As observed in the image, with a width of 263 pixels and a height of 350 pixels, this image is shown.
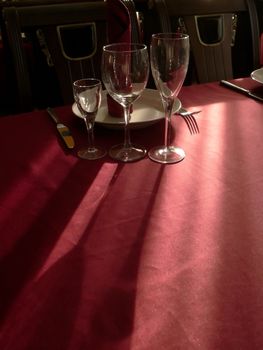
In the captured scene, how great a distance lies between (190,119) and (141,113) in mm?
106

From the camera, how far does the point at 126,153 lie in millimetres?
621

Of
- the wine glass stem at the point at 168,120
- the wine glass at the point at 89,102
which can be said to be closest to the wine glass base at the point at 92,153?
the wine glass at the point at 89,102

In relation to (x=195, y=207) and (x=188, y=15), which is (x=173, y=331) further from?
(x=188, y=15)

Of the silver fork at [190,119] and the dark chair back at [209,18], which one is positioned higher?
the dark chair back at [209,18]

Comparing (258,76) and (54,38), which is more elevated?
(54,38)

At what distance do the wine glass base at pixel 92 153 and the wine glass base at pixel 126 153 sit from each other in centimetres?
2

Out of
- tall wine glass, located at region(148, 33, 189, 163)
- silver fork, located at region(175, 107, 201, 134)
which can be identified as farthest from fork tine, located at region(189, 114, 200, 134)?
tall wine glass, located at region(148, 33, 189, 163)

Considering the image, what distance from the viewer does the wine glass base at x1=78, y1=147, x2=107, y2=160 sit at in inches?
24.1

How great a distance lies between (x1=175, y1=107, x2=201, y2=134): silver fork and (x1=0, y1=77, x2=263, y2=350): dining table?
0.07 feet

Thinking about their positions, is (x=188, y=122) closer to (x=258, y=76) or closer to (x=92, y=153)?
(x=92, y=153)

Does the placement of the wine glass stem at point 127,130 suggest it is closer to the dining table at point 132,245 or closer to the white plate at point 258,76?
the dining table at point 132,245

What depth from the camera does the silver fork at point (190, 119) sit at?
2.34ft

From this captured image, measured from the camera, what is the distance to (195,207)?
0.48m

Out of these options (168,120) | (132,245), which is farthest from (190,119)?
(132,245)
